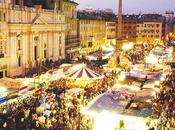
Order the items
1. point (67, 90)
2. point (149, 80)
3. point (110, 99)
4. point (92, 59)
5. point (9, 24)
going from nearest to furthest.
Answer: point (110, 99), point (67, 90), point (149, 80), point (9, 24), point (92, 59)

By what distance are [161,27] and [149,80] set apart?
77.9m

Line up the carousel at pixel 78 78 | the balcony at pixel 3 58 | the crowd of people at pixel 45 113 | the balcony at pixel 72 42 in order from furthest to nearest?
the balcony at pixel 72 42 < the balcony at pixel 3 58 < the carousel at pixel 78 78 < the crowd of people at pixel 45 113

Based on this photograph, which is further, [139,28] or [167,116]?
[139,28]

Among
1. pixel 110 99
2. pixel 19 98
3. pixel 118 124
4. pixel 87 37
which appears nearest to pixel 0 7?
pixel 19 98

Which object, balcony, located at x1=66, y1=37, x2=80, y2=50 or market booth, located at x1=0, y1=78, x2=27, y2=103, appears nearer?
market booth, located at x1=0, y1=78, x2=27, y2=103

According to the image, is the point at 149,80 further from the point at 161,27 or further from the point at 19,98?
the point at 161,27

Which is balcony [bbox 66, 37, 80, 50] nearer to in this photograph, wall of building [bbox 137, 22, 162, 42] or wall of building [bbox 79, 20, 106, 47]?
wall of building [bbox 79, 20, 106, 47]

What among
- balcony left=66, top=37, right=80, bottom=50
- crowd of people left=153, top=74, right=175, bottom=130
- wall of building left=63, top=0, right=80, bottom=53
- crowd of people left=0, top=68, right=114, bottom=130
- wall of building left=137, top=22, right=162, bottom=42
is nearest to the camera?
crowd of people left=0, top=68, right=114, bottom=130

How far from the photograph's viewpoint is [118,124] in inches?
708

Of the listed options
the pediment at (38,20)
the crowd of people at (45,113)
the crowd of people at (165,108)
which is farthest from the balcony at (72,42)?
the crowd of people at (45,113)

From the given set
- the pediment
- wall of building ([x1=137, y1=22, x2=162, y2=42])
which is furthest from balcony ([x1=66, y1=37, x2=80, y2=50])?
wall of building ([x1=137, y1=22, x2=162, y2=42])

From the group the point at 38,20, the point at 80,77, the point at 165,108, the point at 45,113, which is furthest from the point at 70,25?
the point at 45,113

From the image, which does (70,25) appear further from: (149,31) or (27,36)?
(149,31)

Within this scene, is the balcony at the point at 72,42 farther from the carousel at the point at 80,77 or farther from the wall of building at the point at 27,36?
the carousel at the point at 80,77
